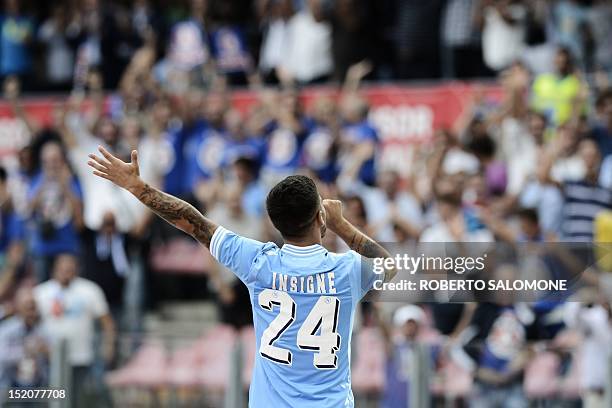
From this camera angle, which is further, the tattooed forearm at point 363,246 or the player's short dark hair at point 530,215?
the player's short dark hair at point 530,215

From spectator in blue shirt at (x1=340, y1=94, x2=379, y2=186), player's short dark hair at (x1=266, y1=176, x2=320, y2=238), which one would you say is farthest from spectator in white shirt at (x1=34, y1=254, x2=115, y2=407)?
player's short dark hair at (x1=266, y1=176, x2=320, y2=238)

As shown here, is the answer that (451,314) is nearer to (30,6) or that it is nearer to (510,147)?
(510,147)

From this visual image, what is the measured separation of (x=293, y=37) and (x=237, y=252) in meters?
10.8

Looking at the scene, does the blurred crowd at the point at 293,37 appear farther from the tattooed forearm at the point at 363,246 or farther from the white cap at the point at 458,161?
the tattooed forearm at the point at 363,246

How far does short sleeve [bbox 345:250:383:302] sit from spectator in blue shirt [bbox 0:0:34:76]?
43.4ft

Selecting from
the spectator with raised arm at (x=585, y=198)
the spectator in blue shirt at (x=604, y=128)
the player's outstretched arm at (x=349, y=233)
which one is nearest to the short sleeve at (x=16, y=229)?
the spectator with raised arm at (x=585, y=198)

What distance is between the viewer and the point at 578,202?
12.0 metres

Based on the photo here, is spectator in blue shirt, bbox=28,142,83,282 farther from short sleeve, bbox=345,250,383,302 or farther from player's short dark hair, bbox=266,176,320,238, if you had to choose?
player's short dark hair, bbox=266,176,320,238

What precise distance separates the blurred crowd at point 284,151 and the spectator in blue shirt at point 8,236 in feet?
0.09

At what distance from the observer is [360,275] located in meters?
6.46

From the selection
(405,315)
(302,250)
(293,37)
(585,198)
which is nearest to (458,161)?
(585,198)

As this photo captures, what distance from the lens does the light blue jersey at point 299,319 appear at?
629 cm

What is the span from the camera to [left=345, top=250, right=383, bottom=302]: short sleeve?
6.43m

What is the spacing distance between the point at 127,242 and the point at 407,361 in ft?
14.4
